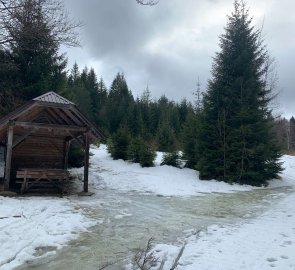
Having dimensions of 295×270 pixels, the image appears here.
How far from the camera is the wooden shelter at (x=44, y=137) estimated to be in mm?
14211

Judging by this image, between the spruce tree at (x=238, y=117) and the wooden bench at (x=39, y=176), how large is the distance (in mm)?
9267

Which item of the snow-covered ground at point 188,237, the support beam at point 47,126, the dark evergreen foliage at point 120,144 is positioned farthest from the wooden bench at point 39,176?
the dark evergreen foliage at point 120,144

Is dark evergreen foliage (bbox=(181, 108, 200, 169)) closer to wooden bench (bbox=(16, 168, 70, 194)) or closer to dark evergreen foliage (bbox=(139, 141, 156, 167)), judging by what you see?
dark evergreen foliage (bbox=(139, 141, 156, 167))

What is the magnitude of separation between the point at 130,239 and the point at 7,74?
16012mm

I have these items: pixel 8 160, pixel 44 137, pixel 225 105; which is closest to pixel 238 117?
pixel 225 105

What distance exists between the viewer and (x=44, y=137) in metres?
17.5

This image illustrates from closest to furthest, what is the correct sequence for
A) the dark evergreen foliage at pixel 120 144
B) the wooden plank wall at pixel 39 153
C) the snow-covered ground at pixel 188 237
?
the snow-covered ground at pixel 188 237 → the wooden plank wall at pixel 39 153 → the dark evergreen foliage at pixel 120 144

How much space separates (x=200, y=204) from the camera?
13.4 m

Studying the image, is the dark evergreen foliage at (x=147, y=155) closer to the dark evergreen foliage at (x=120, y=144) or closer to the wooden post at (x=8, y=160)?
the dark evergreen foliage at (x=120, y=144)

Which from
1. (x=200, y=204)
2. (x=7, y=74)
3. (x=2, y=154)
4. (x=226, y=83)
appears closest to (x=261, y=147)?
(x=226, y=83)

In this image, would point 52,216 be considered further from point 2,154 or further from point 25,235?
point 2,154

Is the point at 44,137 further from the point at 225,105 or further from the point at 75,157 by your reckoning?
the point at 225,105

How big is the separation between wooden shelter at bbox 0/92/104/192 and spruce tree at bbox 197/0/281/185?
8265 millimetres

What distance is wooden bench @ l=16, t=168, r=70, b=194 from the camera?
1402 centimetres
